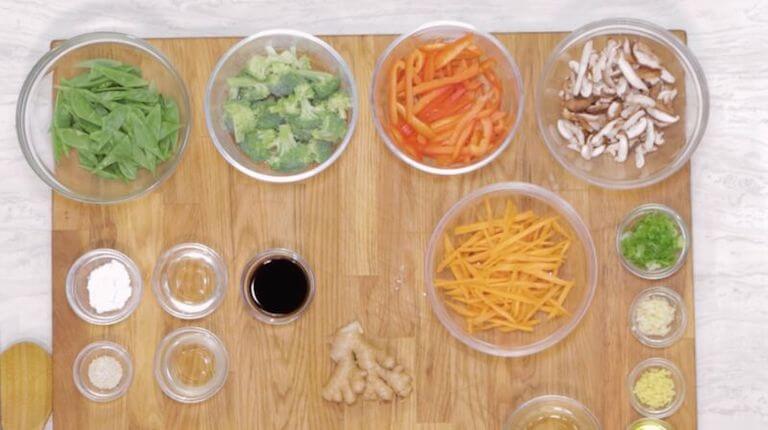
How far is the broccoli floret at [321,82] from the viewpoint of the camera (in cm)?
229

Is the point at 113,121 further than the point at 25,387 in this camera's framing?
No

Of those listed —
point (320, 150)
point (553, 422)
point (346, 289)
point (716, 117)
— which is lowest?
point (553, 422)

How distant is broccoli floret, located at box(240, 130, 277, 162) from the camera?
2303 millimetres

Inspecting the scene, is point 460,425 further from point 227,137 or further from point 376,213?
point 227,137

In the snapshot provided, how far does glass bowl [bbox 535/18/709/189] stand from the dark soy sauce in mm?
768

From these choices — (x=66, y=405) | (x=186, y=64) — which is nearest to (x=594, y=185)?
(x=186, y=64)

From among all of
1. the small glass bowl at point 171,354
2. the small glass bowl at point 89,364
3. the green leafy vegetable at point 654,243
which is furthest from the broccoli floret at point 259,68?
the green leafy vegetable at point 654,243

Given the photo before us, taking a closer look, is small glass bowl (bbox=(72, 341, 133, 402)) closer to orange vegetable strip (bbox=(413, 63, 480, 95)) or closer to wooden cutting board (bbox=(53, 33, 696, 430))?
wooden cutting board (bbox=(53, 33, 696, 430))

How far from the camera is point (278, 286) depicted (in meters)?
2.34

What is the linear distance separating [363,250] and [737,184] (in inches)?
43.0

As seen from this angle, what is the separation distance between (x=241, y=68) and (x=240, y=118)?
165mm

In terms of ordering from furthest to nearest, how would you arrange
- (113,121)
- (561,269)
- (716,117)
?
1. (716,117)
2. (561,269)
3. (113,121)

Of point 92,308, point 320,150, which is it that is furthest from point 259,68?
point 92,308

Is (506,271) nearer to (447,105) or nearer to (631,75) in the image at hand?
(447,105)
